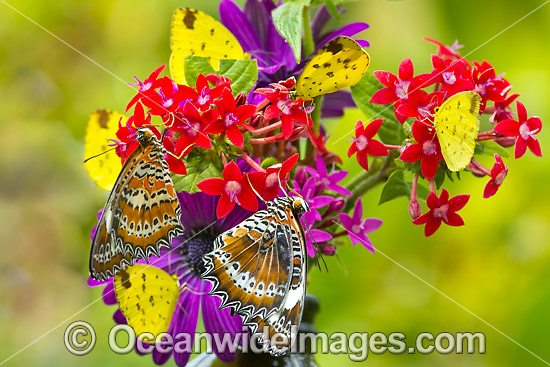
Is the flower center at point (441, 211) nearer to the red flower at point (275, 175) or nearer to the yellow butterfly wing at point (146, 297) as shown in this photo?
the red flower at point (275, 175)

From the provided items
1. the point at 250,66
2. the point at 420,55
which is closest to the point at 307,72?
the point at 250,66

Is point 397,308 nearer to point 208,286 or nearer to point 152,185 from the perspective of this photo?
point 208,286

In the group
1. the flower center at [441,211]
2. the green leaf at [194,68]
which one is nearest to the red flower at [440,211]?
the flower center at [441,211]

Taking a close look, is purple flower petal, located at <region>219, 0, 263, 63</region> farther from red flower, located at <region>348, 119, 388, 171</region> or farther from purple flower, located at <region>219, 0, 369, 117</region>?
red flower, located at <region>348, 119, 388, 171</region>

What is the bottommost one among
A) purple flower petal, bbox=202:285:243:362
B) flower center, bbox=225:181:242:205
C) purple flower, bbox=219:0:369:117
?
purple flower petal, bbox=202:285:243:362

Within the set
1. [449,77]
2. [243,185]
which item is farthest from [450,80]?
[243,185]

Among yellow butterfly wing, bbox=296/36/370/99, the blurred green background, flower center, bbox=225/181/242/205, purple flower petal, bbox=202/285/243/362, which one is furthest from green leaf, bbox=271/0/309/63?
the blurred green background

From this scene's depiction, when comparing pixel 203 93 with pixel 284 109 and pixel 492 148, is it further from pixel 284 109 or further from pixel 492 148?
pixel 492 148
